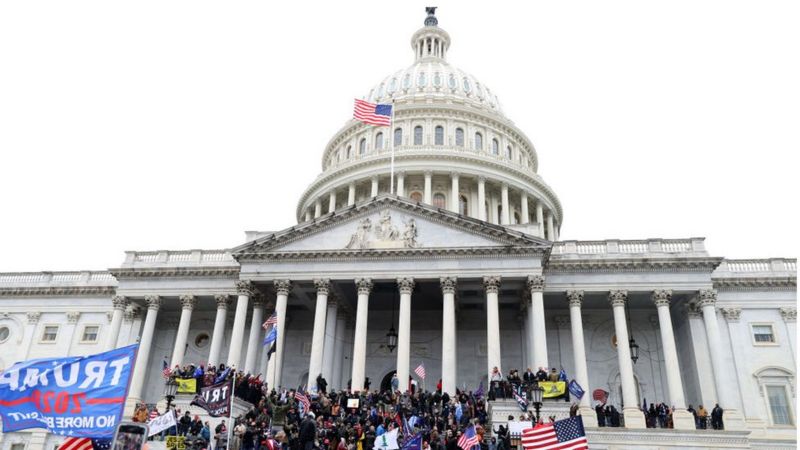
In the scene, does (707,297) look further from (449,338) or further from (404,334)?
(404,334)

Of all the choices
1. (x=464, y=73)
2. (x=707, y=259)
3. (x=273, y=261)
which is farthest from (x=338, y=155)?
(x=707, y=259)

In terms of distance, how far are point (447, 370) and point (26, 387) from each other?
2438 cm

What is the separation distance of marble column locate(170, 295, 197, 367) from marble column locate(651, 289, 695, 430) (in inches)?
1115

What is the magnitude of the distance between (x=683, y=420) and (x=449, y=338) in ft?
40.5

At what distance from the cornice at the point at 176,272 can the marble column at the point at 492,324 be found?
659 inches

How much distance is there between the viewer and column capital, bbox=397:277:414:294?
114 feet

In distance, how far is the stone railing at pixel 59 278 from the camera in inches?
1786

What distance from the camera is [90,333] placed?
44.3 meters

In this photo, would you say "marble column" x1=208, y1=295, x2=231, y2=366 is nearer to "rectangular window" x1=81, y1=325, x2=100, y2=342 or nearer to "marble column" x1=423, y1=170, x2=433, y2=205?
"rectangular window" x1=81, y1=325, x2=100, y2=342

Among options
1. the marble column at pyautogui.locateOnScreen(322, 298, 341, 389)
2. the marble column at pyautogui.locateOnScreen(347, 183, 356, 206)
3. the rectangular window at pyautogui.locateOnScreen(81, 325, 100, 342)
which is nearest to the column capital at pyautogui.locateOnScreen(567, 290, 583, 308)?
the marble column at pyautogui.locateOnScreen(322, 298, 341, 389)

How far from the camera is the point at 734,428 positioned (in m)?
31.0

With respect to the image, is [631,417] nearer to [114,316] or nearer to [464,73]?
[114,316]

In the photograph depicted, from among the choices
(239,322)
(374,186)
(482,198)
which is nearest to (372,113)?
(374,186)

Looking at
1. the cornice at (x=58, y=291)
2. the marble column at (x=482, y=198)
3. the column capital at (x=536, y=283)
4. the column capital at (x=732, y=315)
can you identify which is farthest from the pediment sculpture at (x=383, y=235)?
the cornice at (x=58, y=291)
